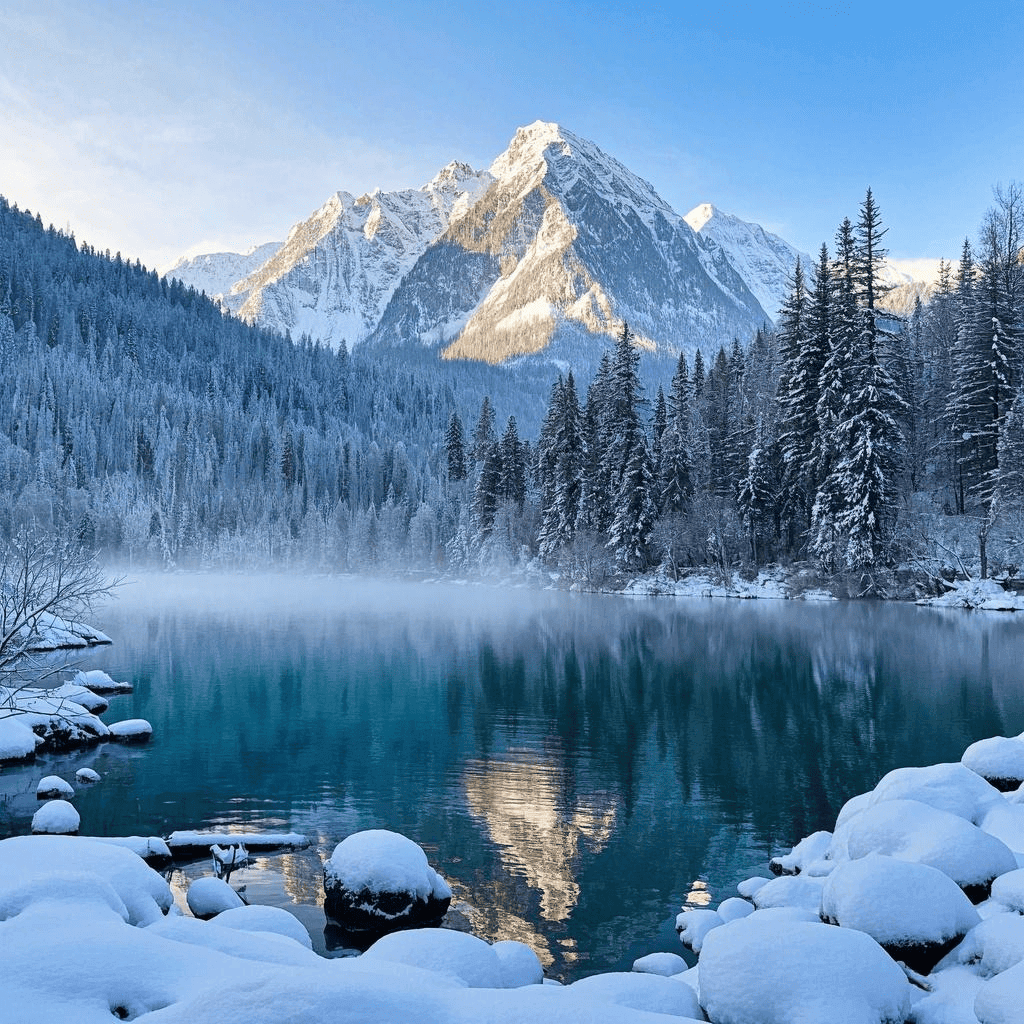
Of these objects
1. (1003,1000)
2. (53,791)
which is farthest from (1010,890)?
(53,791)

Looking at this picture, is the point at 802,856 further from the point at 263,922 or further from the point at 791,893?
the point at 263,922

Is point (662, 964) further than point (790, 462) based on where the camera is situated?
No

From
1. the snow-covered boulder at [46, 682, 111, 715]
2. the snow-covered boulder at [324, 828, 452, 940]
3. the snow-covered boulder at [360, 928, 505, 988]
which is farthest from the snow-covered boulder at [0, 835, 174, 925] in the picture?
the snow-covered boulder at [46, 682, 111, 715]

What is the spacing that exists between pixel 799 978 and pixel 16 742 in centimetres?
2147

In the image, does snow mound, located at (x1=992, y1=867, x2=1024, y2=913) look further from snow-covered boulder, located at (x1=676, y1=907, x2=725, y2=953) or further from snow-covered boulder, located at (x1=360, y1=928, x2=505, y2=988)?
snow-covered boulder, located at (x1=360, y1=928, x2=505, y2=988)

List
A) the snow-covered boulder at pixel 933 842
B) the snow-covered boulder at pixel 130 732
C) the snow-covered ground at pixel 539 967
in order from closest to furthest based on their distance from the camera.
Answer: the snow-covered ground at pixel 539 967 < the snow-covered boulder at pixel 933 842 < the snow-covered boulder at pixel 130 732

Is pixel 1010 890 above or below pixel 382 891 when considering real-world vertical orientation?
above

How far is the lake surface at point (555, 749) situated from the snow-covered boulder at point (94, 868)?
9.05 feet

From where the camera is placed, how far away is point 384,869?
12180 millimetres

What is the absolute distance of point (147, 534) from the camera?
158 m

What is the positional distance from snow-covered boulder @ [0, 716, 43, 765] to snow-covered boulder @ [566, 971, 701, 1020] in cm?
1952

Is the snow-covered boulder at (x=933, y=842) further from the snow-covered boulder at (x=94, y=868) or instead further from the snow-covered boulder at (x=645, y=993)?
the snow-covered boulder at (x=94, y=868)

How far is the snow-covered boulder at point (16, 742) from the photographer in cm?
2134

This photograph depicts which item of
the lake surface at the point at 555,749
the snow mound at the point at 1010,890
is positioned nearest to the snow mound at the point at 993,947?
the snow mound at the point at 1010,890
